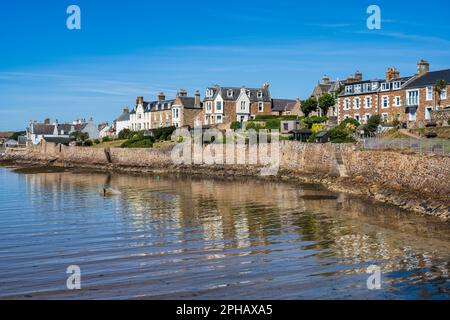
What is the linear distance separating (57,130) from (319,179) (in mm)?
86979

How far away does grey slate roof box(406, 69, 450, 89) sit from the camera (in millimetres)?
51281

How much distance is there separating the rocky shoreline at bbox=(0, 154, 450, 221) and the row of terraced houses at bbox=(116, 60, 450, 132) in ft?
41.5

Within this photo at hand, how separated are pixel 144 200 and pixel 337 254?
17495 millimetres

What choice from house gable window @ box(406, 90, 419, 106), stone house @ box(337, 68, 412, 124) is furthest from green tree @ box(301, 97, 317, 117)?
house gable window @ box(406, 90, 419, 106)

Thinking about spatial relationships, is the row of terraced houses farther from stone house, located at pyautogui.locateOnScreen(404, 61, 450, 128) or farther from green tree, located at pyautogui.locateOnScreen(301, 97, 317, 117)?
green tree, located at pyautogui.locateOnScreen(301, 97, 317, 117)

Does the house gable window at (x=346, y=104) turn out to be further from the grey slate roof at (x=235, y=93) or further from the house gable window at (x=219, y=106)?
the house gable window at (x=219, y=106)

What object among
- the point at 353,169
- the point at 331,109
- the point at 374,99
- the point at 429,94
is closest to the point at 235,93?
the point at 331,109

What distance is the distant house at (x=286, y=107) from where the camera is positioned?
73000 mm

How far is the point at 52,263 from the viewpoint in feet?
50.3

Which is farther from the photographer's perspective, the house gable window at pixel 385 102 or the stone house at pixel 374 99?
the house gable window at pixel 385 102

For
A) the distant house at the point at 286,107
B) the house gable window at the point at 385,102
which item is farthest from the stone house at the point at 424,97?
the distant house at the point at 286,107

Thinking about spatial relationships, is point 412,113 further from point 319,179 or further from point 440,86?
point 319,179

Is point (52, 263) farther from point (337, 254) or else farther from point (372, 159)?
point (372, 159)
